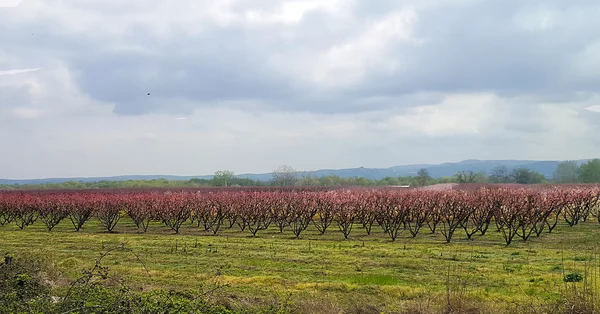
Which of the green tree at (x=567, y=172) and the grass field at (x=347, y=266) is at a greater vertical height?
the green tree at (x=567, y=172)

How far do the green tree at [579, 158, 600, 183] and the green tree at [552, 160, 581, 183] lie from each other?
265cm

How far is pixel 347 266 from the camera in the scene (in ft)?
45.7

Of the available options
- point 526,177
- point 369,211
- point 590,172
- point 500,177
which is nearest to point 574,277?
point 369,211

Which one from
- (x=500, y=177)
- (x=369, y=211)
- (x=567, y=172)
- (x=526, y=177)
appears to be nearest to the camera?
(x=369, y=211)

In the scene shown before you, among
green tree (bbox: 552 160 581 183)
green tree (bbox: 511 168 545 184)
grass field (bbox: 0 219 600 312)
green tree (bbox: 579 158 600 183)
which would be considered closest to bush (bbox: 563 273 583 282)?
grass field (bbox: 0 219 600 312)

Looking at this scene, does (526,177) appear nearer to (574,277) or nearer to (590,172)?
(590,172)

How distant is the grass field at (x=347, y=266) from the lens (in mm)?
10047

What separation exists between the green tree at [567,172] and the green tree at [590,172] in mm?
2651

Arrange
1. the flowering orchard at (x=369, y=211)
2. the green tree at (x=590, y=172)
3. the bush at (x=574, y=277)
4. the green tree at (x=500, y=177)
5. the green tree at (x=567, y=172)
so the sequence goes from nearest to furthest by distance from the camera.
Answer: the bush at (x=574, y=277), the flowering orchard at (x=369, y=211), the green tree at (x=590, y=172), the green tree at (x=500, y=177), the green tree at (x=567, y=172)

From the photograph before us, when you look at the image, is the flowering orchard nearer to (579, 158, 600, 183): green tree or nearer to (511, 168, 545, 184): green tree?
(511, 168, 545, 184): green tree

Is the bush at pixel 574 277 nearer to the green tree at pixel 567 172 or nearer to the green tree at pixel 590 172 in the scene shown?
the green tree at pixel 590 172

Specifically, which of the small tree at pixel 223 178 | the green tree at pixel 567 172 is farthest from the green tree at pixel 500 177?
the small tree at pixel 223 178

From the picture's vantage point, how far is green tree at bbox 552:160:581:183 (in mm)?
100500

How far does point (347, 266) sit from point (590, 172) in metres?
93.0
